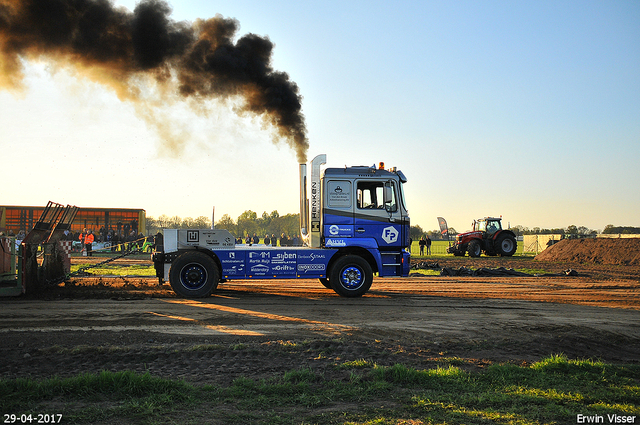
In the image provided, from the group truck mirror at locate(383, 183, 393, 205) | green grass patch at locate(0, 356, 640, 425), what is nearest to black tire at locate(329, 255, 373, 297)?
truck mirror at locate(383, 183, 393, 205)

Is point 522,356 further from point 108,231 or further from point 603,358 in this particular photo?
point 108,231

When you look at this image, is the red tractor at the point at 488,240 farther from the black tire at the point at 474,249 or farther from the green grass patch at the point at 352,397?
the green grass patch at the point at 352,397

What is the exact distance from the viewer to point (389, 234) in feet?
37.7

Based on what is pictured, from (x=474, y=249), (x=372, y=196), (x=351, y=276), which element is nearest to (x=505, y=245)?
(x=474, y=249)

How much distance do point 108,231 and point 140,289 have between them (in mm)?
24192

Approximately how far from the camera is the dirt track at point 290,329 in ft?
19.4

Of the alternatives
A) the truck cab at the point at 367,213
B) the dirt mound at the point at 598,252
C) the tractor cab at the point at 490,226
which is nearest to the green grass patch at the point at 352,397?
the truck cab at the point at 367,213

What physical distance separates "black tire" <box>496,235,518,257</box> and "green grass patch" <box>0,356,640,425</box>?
25.4m

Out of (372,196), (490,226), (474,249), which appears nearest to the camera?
(372,196)

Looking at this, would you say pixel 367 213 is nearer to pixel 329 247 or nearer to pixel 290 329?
pixel 329 247

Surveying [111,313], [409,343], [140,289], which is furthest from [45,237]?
[409,343]

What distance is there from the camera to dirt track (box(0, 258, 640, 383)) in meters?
5.93

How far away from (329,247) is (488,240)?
2192 centimetres

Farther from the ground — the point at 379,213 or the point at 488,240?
the point at 379,213
